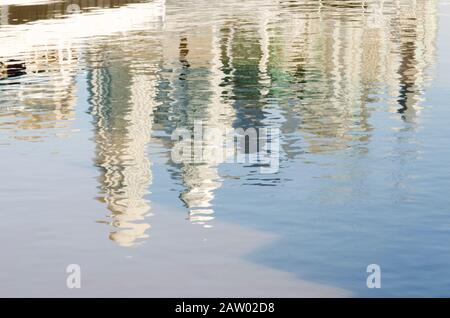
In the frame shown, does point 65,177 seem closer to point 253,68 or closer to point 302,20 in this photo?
point 253,68

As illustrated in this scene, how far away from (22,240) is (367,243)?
5.90m

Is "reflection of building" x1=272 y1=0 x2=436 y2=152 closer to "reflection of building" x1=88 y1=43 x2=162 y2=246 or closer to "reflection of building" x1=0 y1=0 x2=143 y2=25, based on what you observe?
"reflection of building" x1=88 y1=43 x2=162 y2=246

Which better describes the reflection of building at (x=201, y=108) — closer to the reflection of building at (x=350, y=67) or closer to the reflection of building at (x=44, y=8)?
the reflection of building at (x=350, y=67)

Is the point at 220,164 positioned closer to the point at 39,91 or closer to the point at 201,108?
the point at 201,108

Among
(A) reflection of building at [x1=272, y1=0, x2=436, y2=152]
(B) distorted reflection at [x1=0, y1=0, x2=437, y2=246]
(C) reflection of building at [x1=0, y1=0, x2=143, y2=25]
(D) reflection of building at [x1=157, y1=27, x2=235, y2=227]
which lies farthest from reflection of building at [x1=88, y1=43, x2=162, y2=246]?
(C) reflection of building at [x1=0, y1=0, x2=143, y2=25]

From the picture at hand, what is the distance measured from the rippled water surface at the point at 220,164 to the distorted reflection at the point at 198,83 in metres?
0.11

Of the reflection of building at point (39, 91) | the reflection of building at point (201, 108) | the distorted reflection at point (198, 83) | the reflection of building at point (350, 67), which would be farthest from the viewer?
the reflection of building at point (39, 91)

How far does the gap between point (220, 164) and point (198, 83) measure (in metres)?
17.1

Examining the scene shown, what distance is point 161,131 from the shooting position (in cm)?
3422

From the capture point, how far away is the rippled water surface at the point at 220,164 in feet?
64.9

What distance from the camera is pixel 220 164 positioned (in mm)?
28484

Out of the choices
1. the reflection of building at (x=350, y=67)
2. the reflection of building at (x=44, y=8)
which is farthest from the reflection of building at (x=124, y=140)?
the reflection of building at (x=44, y=8)
